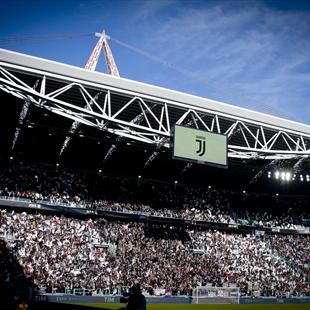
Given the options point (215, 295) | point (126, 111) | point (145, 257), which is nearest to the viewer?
point (126, 111)

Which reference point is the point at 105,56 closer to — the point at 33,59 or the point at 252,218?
the point at 252,218

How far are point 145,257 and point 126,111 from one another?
11970mm

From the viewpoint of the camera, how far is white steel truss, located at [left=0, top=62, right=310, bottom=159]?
2701 centimetres

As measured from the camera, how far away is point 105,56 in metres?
83.1

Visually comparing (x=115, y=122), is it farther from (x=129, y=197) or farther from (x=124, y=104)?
(x=129, y=197)

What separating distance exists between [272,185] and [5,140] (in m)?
29.0

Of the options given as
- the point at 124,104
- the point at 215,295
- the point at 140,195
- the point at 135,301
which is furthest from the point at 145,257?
the point at 135,301

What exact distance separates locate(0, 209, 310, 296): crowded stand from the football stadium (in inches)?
4.6

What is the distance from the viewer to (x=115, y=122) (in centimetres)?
2808

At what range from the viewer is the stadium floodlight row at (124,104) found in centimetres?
2714

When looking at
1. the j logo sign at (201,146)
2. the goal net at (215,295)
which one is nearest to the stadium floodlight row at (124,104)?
the j logo sign at (201,146)

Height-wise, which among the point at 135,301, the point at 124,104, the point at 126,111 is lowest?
the point at 135,301

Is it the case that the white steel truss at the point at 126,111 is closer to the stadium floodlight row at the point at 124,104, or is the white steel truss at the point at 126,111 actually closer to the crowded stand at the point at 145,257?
the stadium floodlight row at the point at 124,104

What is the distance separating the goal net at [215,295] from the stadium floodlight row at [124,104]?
35.3 feet
